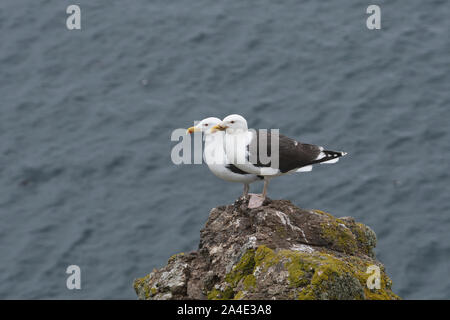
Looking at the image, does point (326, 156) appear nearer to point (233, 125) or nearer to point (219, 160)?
point (233, 125)

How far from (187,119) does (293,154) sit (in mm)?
22493

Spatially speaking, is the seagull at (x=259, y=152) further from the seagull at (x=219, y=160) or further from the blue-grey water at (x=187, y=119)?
the blue-grey water at (x=187, y=119)

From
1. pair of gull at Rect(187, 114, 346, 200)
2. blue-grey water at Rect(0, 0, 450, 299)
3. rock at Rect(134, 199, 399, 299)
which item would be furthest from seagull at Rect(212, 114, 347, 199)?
blue-grey water at Rect(0, 0, 450, 299)

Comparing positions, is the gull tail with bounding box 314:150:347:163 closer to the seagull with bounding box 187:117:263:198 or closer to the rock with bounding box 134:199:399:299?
the seagull with bounding box 187:117:263:198

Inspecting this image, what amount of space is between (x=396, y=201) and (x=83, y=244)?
14.0 meters

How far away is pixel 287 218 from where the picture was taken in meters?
12.0

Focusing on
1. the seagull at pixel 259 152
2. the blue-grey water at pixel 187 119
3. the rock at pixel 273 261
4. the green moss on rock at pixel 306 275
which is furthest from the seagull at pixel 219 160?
the blue-grey water at pixel 187 119

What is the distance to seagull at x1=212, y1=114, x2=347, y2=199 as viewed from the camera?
43.7 ft

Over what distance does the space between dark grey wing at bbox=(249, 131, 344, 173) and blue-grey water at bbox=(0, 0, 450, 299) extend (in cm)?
1551

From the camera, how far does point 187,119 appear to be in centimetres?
3566

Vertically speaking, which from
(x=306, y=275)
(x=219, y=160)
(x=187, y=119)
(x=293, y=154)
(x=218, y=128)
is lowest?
(x=187, y=119)

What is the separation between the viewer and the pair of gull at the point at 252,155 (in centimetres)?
1334

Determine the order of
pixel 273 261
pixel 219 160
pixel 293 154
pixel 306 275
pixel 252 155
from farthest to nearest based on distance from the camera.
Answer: pixel 219 160, pixel 293 154, pixel 252 155, pixel 273 261, pixel 306 275

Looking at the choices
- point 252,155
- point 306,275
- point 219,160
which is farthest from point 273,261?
point 219,160
